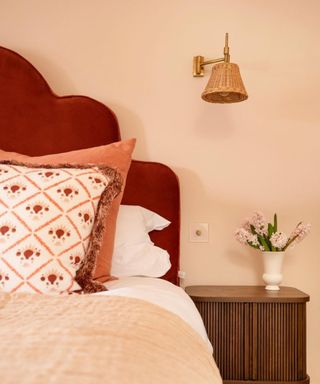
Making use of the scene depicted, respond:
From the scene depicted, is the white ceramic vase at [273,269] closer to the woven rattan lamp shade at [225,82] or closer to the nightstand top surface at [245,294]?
the nightstand top surface at [245,294]

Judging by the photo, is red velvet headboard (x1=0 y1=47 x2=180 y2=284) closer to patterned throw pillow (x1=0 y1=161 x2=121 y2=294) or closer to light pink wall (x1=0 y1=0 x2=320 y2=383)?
light pink wall (x1=0 y1=0 x2=320 y2=383)

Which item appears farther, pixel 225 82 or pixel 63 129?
pixel 63 129

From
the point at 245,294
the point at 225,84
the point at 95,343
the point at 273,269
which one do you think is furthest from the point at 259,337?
the point at 95,343

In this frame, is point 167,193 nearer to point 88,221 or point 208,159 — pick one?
point 208,159

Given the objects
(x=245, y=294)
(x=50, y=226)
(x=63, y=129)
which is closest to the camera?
(x=50, y=226)

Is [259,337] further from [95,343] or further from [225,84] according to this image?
[95,343]

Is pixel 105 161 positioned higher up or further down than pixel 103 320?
higher up

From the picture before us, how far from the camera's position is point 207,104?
2.39m

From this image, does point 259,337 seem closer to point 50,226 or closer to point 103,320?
point 50,226

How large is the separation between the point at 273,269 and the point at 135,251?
601 millimetres

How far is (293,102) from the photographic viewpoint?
2379 mm

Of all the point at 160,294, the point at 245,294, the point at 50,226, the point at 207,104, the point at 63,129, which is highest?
the point at 207,104

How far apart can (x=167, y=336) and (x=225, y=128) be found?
4.94 ft

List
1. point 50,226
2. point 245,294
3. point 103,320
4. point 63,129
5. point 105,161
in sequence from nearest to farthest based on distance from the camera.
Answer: point 103,320 → point 50,226 → point 105,161 → point 245,294 → point 63,129
